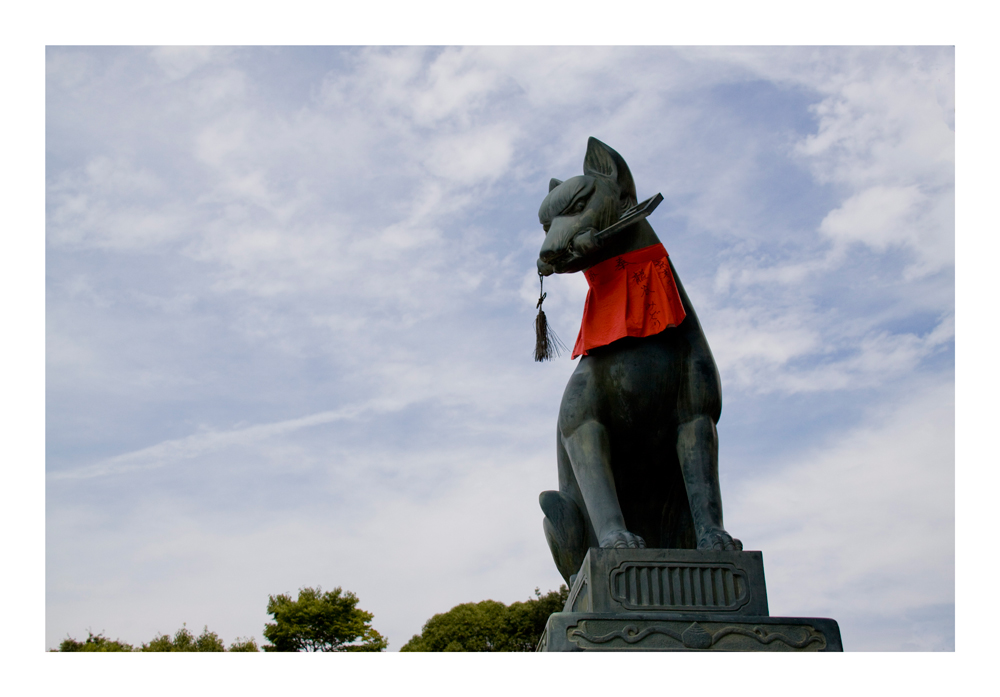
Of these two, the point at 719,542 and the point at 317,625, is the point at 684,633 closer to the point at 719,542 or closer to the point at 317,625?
the point at 719,542

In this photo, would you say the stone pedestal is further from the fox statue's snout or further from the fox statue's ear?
the fox statue's ear

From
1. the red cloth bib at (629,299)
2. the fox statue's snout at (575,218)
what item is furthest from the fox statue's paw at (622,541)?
the fox statue's snout at (575,218)

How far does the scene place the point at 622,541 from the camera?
4488 mm

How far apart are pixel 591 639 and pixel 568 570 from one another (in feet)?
3.48

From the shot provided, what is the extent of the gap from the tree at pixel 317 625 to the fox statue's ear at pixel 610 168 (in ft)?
92.2

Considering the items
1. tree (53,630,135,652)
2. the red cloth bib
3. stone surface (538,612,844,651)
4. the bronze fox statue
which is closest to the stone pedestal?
stone surface (538,612,844,651)

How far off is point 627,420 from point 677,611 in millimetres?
1235

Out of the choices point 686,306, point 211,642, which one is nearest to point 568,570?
point 686,306

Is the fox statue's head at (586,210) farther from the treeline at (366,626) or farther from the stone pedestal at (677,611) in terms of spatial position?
the treeline at (366,626)

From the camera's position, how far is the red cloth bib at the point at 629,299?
5.11 meters

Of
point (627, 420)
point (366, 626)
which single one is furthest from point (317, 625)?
point (627, 420)

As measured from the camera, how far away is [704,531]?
4.67 meters

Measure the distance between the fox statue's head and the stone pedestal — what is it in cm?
181

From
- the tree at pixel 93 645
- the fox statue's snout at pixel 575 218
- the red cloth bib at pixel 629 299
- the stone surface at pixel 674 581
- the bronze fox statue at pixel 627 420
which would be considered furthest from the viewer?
the tree at pixel 93 645
